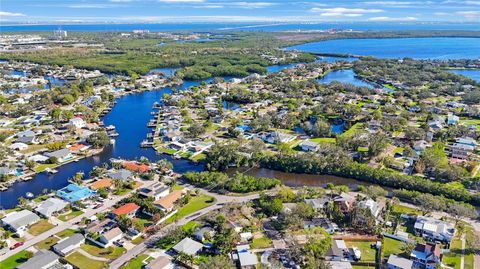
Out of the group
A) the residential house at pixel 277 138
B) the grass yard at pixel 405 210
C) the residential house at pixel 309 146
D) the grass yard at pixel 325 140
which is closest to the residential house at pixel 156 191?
the residential house at pixel 277 138

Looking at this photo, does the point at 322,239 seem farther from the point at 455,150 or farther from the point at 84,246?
the point at 455,150

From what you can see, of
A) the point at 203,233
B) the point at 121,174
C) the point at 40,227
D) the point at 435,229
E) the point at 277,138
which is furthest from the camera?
the point at 277,138

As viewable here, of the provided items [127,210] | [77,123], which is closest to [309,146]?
[127,210]

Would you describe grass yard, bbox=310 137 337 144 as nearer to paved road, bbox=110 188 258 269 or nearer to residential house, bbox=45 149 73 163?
paved road, bbox=110 188 258 269

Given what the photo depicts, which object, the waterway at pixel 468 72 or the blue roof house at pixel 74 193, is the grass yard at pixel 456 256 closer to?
the blue roof house at pixel 74 193

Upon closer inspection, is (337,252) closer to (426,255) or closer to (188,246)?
(426,255)

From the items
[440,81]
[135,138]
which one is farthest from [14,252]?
[440,81]

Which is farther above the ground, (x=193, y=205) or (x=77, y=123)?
(x=77, y=123)
